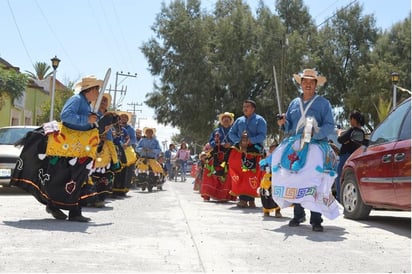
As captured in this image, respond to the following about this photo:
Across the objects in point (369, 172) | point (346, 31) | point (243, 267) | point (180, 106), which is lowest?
point (243, 267)

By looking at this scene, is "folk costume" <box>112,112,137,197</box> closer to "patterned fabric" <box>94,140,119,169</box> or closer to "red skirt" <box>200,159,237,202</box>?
"patterned fabric" <box>94,140,119,169</box>

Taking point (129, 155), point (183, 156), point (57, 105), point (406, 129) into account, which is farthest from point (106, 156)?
point (57, 105)

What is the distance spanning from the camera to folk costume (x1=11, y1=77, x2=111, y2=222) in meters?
7.18

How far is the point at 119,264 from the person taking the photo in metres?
4.61

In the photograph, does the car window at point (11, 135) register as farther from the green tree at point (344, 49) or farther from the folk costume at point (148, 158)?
the green tree at point (344, 49)

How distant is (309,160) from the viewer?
711 cm

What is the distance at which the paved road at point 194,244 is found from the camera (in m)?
4.65

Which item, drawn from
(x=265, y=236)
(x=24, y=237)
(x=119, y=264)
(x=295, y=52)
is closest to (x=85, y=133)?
(x=24, y=237)

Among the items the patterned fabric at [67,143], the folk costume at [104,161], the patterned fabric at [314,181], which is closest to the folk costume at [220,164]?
the folk costume at [104,161]

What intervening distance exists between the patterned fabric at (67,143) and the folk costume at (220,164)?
4349 millimetres

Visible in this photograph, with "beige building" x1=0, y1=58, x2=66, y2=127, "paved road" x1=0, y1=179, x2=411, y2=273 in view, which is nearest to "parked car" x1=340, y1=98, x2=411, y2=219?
"paved road" x1=0, y1=179, x2=411, y2=273

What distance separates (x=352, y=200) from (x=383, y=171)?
1.49 metres

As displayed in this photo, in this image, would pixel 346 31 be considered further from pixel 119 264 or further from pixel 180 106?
pixel 119 264

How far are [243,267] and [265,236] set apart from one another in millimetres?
1784
